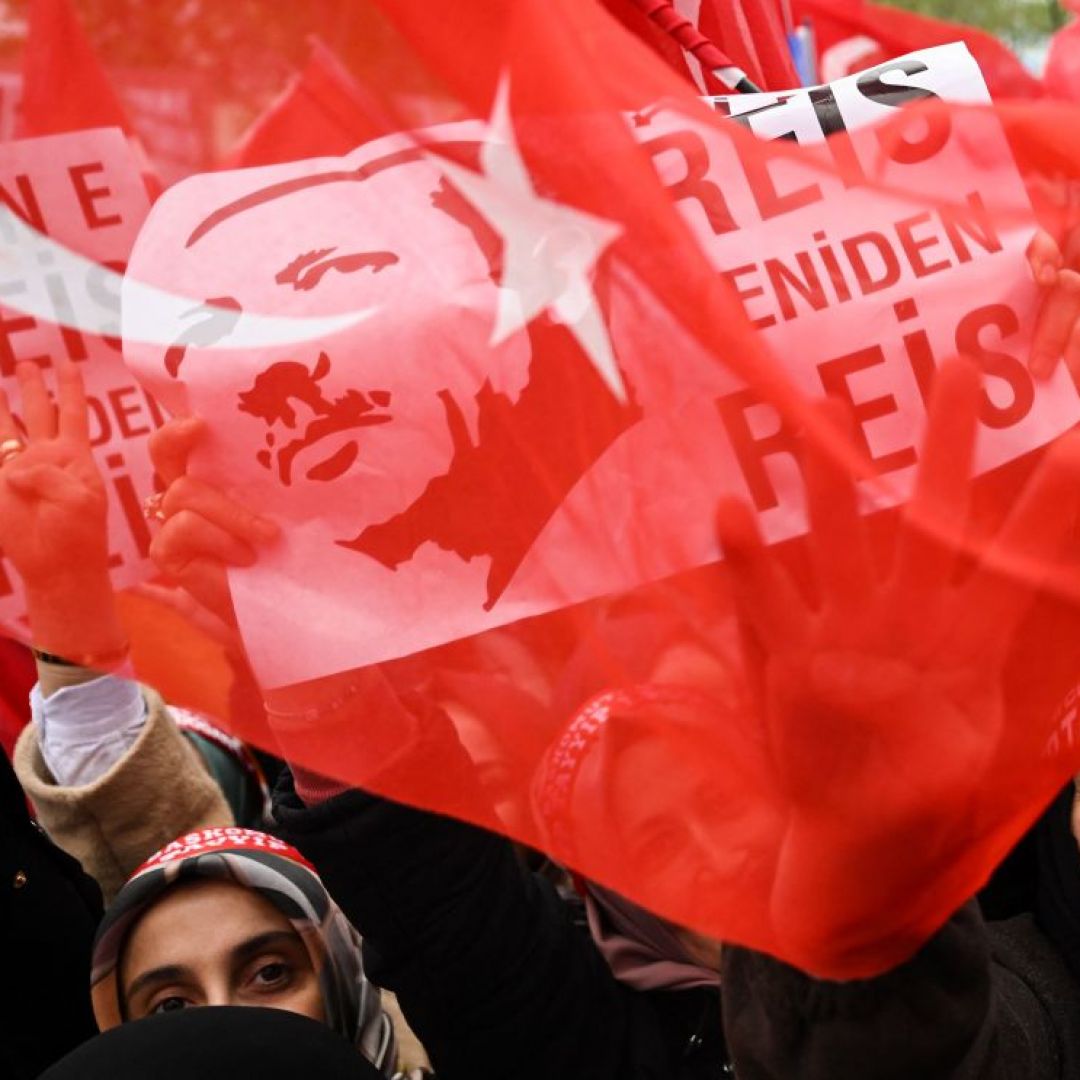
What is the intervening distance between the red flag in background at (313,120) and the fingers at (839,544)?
0.47 m

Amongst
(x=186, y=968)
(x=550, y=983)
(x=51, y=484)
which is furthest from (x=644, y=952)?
(x=51, y=484)

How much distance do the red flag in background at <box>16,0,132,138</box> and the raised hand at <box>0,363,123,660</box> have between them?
0.18m

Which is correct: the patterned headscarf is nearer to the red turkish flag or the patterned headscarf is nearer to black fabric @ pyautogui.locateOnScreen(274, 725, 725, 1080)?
black fabric @ pyautogui.locateOnScreen(274, 725, 725, 1080)

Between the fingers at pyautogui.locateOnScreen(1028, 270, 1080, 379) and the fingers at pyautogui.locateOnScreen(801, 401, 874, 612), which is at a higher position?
the fingers at pyautogui.locateOnScreen(801, 401, 874, 612)

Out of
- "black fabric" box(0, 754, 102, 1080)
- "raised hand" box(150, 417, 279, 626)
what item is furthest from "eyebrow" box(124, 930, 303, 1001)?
"raised hand" box(150, 417, 279, 626)

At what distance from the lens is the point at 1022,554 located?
840mm

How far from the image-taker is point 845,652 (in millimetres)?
793

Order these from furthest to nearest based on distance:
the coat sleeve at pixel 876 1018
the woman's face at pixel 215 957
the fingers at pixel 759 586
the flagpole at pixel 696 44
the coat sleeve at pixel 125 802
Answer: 1. the coat sleeve at pixel 125 802
2. the woman's face at pixel 215 957
3. the flagpole at pixel 696 44
4. the coat sleeve at pixel 876 1018
5. the fingers at pixel 759 586

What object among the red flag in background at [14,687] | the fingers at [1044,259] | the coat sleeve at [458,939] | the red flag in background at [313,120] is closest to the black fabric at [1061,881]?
the coat sleeve at [458,939]

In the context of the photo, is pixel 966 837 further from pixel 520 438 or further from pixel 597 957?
pixel 597 957

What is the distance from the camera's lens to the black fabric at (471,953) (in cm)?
128

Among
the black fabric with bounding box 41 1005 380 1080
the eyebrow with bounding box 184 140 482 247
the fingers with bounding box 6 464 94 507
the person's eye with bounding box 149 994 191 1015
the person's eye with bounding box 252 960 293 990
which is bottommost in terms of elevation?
the person's eye with bounding box 252 960 293 990

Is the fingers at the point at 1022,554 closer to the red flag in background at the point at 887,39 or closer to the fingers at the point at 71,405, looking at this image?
the red flag in background at the point at 887,39

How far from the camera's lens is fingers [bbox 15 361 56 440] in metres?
1.12
